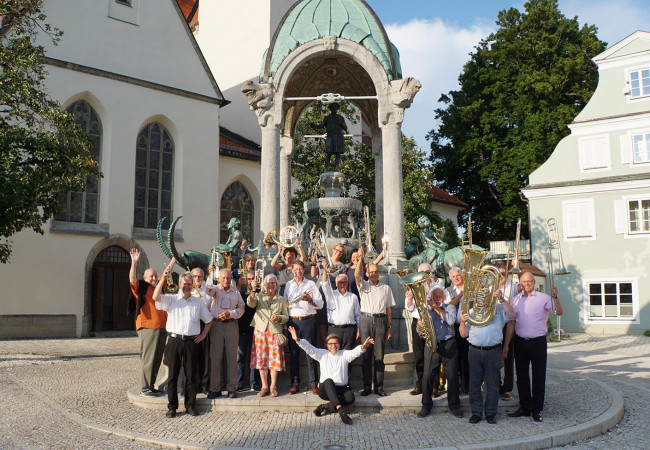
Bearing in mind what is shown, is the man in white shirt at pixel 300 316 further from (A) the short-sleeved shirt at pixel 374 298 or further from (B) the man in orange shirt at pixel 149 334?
(B) the man in orange shirt at pixel 149 334

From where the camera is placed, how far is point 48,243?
18.8 metres

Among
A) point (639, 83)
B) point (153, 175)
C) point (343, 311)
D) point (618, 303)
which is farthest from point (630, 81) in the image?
point (343, 311)

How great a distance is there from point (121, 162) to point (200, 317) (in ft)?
51.5

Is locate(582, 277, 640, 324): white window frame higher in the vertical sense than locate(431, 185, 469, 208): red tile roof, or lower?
lower

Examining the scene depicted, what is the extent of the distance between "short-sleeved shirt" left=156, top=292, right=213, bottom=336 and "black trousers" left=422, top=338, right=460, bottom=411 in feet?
8.50

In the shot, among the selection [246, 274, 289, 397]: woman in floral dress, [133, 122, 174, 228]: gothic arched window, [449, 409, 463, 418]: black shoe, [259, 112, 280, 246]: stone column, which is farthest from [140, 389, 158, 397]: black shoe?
[133, 122, 174, 228]: gothic arched window

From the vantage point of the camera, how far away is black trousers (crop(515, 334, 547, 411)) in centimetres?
640

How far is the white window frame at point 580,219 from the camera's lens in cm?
2266

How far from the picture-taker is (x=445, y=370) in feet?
21.4

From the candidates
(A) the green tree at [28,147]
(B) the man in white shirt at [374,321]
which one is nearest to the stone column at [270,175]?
(B) the man in white shirt at [374,321]

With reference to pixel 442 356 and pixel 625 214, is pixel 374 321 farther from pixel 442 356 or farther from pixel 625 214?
pixel 625 214

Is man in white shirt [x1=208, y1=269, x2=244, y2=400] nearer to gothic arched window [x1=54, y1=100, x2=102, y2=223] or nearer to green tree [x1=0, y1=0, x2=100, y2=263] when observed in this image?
green tree [x1=0, y1=0, x2=100, y2=263]

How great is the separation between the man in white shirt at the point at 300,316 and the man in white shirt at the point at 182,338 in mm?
1169

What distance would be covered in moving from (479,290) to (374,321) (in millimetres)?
1305
